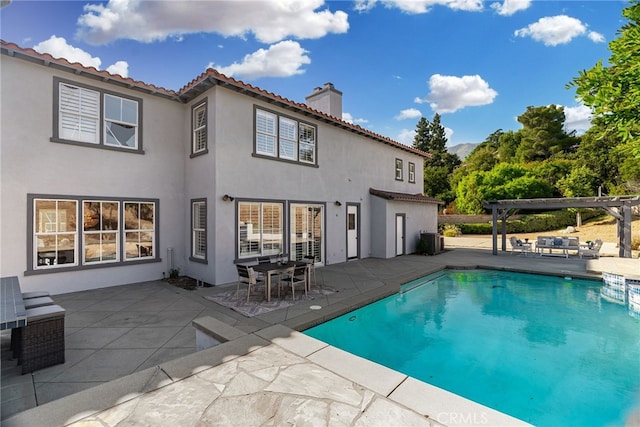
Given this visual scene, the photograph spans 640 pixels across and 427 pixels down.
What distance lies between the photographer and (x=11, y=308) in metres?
4.06

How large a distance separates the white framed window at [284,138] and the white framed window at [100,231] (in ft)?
16.0

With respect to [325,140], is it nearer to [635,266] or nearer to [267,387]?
[267,387]

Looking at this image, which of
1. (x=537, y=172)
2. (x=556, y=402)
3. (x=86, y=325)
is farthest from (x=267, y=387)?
(x=537, y=172)

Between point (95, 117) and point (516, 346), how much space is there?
12.3 metres

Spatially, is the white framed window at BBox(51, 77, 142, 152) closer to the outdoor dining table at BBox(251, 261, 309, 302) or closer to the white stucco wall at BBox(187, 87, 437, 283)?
the white stucco wall at BBox(187, 87, 437, 283)

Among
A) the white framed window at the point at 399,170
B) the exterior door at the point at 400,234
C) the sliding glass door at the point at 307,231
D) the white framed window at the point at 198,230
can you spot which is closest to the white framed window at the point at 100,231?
the white framed window at the point at 198,230

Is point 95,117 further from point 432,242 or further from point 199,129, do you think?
point 432,242

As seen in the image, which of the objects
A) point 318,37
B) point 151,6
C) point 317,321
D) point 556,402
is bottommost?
point 556,402

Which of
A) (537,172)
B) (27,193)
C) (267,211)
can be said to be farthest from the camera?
(537,172)

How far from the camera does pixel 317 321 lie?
6328 millimetres

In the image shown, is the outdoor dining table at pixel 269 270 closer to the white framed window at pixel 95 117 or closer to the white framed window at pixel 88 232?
the white framed window at pixel 88 232

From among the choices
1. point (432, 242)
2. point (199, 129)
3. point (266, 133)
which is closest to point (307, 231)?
point (266, 133)

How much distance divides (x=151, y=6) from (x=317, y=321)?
33.7ft

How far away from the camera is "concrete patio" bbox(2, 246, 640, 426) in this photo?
2842mm
